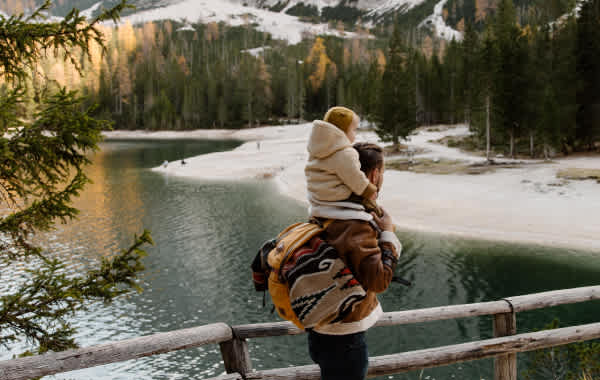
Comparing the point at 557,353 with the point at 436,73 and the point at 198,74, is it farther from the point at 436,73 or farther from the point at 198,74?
the point at 198,74

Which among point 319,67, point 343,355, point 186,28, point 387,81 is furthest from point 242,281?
point 186,28

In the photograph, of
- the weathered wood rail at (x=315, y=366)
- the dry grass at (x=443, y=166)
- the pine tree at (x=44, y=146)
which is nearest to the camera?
the weathered wood rail at (x=315, y=366)

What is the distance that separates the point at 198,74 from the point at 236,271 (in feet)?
334

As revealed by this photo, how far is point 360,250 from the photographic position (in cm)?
222

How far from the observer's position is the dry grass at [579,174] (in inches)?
942

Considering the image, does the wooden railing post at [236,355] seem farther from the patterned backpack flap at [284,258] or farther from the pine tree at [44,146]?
the pine tree at [44,146]

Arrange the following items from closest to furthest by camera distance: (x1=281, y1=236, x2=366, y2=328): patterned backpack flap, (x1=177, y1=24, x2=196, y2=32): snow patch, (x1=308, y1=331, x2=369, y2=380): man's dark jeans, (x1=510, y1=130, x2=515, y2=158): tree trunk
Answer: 1. (x1=281, y1=236, x2=366, y2=328): patterned backpack flap
2. (x1=308, y1=331, x2=369, y2=380): man's dark jeans
3. (x1=510, y1=130, x2=515, y2=158): tree trunk
4. (x1=177, y1=24, x2=196, y2=32): snow patch

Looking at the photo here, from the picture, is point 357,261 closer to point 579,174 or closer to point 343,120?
point 343,120

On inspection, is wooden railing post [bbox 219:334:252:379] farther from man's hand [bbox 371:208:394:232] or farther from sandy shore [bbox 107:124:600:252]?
sandy shore [bbox 107:124:600:252]

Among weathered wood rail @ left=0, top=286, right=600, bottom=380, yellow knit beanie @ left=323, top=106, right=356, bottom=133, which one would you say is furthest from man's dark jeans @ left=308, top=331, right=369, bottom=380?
yellow knit beanie @ left=323, top=106, right=356, bottom=133

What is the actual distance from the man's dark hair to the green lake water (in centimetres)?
903

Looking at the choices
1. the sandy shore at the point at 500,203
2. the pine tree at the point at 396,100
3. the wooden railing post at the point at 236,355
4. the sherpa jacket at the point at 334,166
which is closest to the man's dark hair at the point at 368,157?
the sherpa jacket at the point at 334,166

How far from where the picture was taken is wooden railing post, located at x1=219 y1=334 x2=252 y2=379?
3143mm

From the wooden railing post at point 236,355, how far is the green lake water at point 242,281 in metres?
7.92
